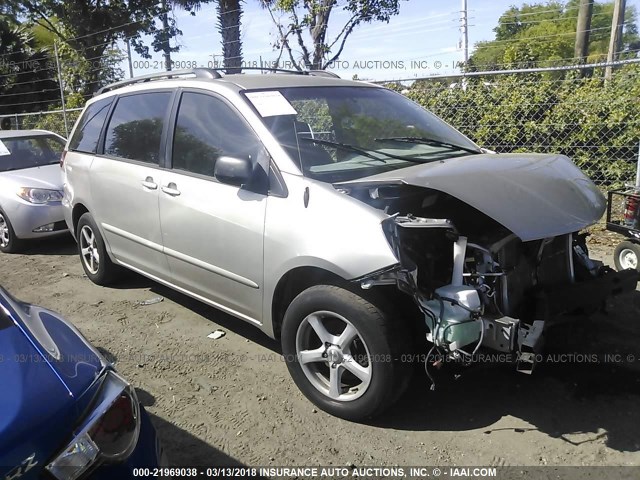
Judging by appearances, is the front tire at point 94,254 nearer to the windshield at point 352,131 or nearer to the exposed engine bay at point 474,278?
the windshield at point 352,131

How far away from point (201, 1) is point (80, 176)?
1660 centimetres

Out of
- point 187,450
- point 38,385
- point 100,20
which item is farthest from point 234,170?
point 100,20

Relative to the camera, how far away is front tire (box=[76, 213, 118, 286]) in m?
4.92

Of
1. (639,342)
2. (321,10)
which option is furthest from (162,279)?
(321,10)

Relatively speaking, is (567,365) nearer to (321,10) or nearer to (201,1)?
(321,10)

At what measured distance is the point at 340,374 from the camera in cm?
300

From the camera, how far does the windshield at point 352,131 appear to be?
3.26m

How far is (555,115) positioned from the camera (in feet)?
23.0

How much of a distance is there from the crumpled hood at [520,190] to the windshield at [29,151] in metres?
6.07

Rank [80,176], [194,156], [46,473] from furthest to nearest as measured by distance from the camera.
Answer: [80,176]
[194,156]
[46,473]

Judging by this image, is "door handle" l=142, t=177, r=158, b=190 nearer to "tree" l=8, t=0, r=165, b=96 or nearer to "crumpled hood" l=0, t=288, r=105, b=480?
"crumpled hood" l=0, t=288, r=105, b=480

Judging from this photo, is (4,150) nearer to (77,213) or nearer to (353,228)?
(77,213)

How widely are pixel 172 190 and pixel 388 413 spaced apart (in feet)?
6.92

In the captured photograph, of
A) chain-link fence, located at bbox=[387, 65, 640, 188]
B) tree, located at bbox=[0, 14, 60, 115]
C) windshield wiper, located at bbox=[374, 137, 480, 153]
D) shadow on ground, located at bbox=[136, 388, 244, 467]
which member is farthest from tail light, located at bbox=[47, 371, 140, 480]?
tree, located at bbox=[0, 14, 60, 115]
